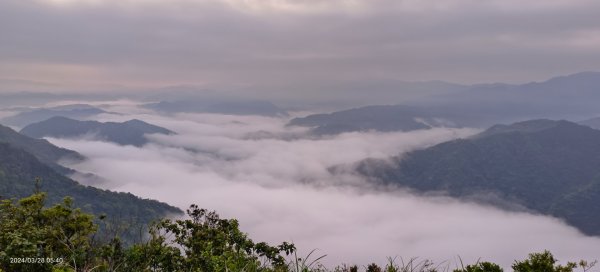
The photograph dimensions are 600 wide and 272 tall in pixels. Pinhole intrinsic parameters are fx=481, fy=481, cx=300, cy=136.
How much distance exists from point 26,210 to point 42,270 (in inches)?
167

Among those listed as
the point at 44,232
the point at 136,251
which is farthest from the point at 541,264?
the point at 44,232

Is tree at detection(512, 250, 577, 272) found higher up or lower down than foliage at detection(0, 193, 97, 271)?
lower down

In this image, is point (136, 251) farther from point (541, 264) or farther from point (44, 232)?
point (541, 264)

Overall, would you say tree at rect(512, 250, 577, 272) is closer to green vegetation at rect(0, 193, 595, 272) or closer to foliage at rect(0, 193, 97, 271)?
green vegetation at rect(0, 193, 595, 272)

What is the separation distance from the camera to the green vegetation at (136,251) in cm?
885

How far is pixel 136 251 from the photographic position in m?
12.2

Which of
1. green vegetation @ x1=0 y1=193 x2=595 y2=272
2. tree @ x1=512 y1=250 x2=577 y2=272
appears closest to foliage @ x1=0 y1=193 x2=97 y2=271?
green vegetation @ x1=0 y1=193 x2=595 y2=272

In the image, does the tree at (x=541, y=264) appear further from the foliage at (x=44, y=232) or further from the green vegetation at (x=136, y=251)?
the foliage at (x=44, y=232)

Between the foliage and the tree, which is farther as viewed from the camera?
the foliage

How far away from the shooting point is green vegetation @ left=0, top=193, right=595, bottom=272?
8852mm

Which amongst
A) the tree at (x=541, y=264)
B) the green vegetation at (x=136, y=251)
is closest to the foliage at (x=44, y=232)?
the green vegetation at (x=136, y=251)

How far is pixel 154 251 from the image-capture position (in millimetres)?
12492

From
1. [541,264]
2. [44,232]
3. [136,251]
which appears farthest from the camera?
[136,251]

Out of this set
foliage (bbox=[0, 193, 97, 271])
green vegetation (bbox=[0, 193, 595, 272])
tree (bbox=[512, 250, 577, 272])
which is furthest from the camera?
foliage (bbox=[0, 193, 97, 271])
